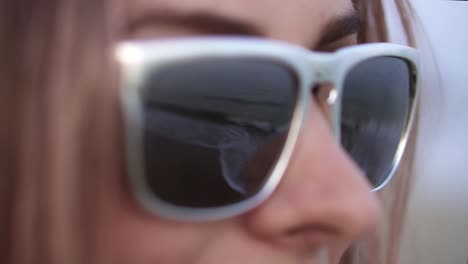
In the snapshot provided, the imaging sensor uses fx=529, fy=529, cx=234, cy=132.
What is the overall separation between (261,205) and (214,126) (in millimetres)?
99

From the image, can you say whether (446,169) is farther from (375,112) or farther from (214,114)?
(214,114)

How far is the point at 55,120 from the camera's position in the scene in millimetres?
439

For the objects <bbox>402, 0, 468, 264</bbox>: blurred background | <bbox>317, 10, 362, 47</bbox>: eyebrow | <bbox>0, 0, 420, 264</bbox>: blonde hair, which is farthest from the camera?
<bbox>402, 0, 468, 264</bbox>: blurred background

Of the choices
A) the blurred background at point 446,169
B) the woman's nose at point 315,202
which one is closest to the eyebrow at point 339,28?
the woman's nose at point 315,202

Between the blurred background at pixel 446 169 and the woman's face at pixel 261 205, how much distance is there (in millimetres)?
911

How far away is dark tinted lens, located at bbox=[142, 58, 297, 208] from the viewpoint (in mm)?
460

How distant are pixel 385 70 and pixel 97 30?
40 centimetres

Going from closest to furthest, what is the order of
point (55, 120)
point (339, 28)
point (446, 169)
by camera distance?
point (55, 120) < point (339, 28) < point (446, 169)

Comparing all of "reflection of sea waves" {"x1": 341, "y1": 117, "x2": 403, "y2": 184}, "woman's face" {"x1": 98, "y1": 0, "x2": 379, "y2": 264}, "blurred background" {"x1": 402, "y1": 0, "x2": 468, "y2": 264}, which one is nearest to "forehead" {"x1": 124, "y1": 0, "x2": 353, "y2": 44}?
"woman's face" {"x1": 98, "y1": 0, "x2": 379, "y2": 264}

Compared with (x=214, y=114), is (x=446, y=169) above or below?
below

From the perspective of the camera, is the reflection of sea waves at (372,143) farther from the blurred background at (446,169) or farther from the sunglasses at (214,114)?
the blurred background at (446,169)

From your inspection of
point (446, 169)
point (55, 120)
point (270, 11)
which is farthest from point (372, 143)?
point (446, 169)

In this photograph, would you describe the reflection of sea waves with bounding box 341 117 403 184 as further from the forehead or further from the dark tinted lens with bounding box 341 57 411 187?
the forehead

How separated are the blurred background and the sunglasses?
0.93m
